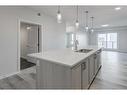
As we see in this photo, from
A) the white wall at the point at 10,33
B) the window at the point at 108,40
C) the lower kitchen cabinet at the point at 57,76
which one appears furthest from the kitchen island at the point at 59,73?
the window at the point at 108,40

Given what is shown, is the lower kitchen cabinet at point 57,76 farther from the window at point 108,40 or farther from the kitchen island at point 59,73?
the window at point 108,40

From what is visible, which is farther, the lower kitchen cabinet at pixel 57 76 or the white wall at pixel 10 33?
the white wall at pixel 10 33

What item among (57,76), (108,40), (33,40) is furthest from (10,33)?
(108,40)

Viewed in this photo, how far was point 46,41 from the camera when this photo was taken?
15.1 feet

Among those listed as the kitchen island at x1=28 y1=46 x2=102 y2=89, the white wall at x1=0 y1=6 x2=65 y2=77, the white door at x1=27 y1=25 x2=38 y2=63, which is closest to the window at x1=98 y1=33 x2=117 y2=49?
the white door at x1=27 y1=25 x2=38 y2=63

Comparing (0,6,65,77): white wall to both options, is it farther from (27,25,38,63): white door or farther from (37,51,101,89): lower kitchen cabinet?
(37,51,101,89): lower kitchen cabinet

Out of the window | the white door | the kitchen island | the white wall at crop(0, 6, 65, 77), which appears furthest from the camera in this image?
the window

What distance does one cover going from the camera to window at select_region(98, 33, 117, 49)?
10.2 meters

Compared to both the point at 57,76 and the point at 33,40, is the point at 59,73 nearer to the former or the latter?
the point at 57,76

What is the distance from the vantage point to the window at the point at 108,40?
33.4 ft

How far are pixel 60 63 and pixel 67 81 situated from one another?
0.33 m

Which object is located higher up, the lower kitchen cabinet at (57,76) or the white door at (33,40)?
the white door at (33,40)
